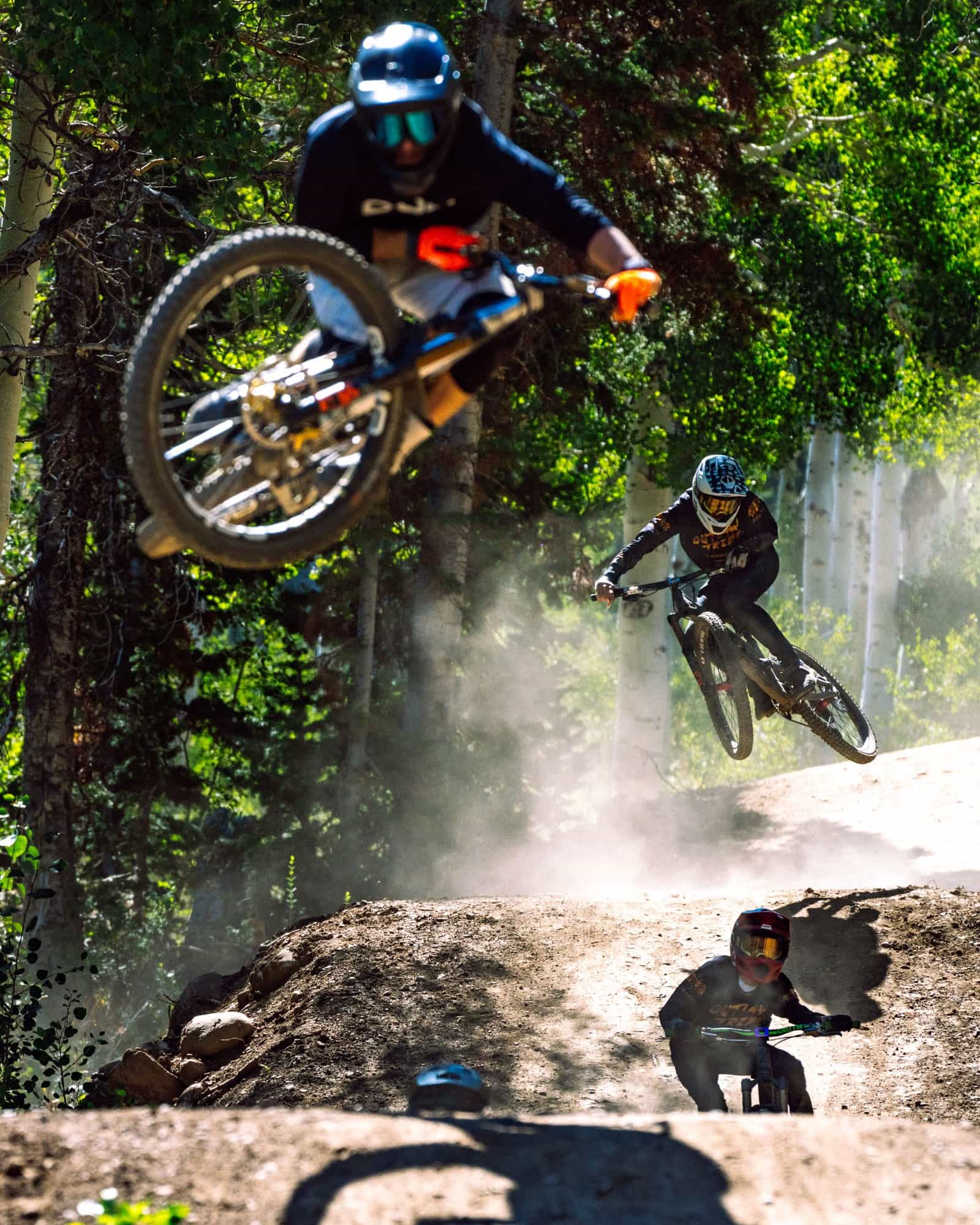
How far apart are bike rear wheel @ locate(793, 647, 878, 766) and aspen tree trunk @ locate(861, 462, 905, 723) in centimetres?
2072

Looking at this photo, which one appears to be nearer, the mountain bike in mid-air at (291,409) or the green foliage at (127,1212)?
the green foliage at (127,1212)

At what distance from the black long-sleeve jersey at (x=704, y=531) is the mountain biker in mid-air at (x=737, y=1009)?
124 inches

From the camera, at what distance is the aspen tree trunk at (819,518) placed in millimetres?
32000

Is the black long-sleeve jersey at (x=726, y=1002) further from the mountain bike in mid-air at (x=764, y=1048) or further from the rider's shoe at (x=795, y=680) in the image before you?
the rider's shoe at (x=795, y=680)

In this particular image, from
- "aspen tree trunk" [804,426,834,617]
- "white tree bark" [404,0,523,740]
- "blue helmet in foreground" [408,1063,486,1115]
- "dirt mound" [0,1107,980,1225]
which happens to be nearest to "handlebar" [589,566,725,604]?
"blue helmet in foreground" [408,1063,486,1115]

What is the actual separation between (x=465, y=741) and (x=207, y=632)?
3.97 m

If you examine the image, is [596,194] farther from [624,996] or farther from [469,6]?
[624,996]

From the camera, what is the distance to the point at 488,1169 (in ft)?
15.8

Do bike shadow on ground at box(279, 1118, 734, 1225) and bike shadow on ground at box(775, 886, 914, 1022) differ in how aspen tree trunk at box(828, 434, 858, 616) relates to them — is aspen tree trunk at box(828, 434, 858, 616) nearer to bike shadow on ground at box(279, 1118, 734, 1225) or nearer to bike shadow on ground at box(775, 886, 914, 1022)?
bike shadow on ground at box(775, 886, 914, 1022)

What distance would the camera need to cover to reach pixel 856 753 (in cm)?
1010

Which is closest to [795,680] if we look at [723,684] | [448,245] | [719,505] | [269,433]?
[723,684]

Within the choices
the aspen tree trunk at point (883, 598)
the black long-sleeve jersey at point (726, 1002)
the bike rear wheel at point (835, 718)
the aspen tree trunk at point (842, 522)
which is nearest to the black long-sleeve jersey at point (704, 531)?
the bike rear wheel at point (835, 718)

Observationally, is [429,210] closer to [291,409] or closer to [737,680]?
[291,409]

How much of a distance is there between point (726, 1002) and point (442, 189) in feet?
13.9
